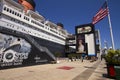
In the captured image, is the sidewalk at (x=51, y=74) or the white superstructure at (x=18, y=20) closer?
the sidewalk at (x=51, y=74)

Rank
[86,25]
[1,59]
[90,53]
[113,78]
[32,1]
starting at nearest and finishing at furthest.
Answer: [113,78] < [1,59] < [32,1] < [90,53] < [86,25]

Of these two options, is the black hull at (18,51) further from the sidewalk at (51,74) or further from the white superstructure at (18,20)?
the white superstructure at (18,20)

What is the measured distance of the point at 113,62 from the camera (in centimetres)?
1020

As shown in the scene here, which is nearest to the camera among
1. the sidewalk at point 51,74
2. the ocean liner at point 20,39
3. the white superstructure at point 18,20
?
the sidewalk at point 51,74

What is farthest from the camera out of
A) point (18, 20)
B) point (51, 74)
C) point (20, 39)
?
point (18, 20)

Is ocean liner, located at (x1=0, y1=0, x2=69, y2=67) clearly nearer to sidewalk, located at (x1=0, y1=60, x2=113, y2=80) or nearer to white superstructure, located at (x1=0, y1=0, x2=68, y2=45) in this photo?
white superstructure, located at (x1=0, y1=0, x2=68, y2=45)

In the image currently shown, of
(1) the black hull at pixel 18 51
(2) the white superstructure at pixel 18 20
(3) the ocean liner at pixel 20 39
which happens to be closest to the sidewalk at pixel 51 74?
(1) the black hull at pixel 18 51

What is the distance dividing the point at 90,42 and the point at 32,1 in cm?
4098

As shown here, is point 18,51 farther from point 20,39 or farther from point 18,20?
point 18,20

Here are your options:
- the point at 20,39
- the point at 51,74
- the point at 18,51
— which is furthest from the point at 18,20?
the point at 51,74

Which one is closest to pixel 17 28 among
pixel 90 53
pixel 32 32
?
pixel 32 32

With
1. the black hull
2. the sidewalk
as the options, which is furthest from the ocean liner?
the sidewalk

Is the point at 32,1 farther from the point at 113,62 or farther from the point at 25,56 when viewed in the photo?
the point at 113,62

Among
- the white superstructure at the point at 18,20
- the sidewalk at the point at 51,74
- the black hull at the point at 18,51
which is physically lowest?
the sidewalk at the point at 51,74
